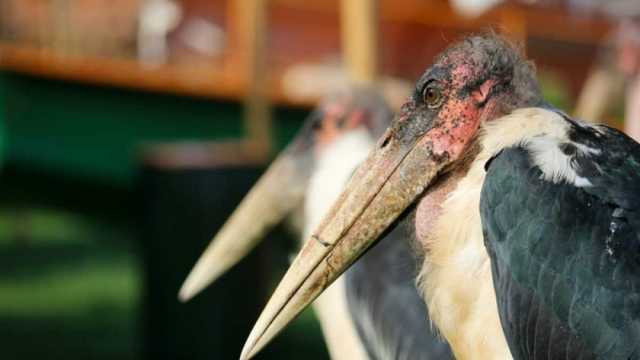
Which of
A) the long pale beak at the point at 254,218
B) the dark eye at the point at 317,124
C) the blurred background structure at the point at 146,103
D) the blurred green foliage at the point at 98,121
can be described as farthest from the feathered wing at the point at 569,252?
the blurred green foliage at the point at 98,121

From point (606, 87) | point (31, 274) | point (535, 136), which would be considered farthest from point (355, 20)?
point (31, 274)

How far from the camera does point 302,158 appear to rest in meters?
5.18

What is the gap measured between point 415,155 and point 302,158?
2.23m

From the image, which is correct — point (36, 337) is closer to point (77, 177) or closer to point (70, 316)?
point (70, 316)

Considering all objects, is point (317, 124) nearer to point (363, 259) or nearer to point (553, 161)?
point (363, 259)

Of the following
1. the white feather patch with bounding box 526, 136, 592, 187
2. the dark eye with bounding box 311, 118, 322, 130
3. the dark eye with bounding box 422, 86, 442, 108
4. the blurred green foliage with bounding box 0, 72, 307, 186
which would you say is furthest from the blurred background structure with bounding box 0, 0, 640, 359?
the white feather patch with bounding box 526, 136, 592, 187

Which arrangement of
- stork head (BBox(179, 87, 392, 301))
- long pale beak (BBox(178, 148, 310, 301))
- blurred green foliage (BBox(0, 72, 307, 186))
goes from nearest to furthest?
1. long pale beak (BBox(178, 148, 310, 301))
2. stork head (BBox(179, 87, 392, 301))
3. blurred green foliage (BBox(0, 72, 307, 186))

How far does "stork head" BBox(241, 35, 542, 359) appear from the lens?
293 centimetres

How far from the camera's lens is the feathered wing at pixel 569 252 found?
256cm

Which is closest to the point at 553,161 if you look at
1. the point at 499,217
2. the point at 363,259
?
the point at 499,217

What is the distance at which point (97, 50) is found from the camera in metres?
11.9

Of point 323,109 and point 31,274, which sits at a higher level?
point 323,109

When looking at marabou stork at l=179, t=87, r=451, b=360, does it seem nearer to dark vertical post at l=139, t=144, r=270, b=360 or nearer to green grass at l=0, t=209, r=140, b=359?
dark vertical post at l=139, t=144, r=270, b=360

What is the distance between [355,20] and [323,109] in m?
1.01
